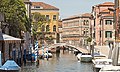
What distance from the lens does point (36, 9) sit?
285 feet

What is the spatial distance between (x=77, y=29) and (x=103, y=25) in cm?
4100

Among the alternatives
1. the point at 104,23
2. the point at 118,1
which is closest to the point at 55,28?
the point at 104,23

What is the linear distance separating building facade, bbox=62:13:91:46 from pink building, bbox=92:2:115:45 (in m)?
27.5

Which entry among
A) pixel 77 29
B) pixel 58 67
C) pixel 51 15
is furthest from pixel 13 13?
pixel 77 29

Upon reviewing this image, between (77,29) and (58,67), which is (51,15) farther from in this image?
(58,67)

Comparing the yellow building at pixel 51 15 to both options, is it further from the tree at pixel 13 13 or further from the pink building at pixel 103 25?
the tree at pixel 13 13

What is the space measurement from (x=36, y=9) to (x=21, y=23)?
49.5 m

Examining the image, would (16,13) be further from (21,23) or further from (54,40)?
(54,40)

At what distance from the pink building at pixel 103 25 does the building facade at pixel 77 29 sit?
27476 mm

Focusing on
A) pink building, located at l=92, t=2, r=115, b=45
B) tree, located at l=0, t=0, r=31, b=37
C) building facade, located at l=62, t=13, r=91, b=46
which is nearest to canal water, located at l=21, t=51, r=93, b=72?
tree, located at l=0, t=0, r=31, b=37

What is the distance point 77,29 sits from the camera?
106 m

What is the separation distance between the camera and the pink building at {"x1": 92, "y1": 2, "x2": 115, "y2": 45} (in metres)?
64.7

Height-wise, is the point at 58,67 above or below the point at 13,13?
below

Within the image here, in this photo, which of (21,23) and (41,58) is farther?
(41,58)
